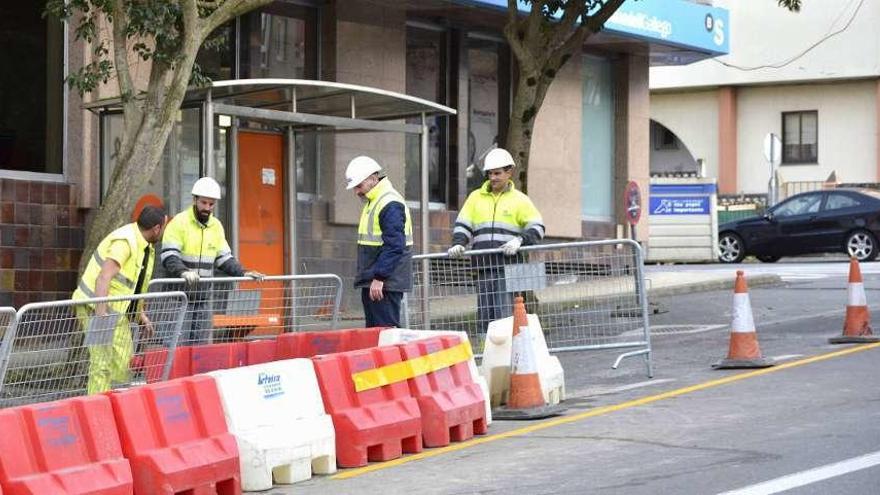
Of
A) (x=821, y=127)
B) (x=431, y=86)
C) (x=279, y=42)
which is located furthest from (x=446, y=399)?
(x=821, y=127)

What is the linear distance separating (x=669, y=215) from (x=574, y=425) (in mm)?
22654

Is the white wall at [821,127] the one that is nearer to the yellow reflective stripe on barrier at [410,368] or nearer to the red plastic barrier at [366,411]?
the yellow reflective stripe on barrier at [410,368]

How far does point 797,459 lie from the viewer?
8.65m

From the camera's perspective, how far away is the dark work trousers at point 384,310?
39.1 feet

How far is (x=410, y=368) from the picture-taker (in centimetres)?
1012

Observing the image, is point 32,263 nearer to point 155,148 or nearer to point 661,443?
point 155,148

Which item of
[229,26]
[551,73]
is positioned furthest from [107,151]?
[551,73]

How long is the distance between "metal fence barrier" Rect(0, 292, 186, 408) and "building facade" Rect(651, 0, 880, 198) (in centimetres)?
3831

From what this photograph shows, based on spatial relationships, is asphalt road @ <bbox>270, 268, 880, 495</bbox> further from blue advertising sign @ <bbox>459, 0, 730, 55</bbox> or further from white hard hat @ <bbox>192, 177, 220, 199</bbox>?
blue advertising sign @ <bbox>459, 0, 730, 55</bbox>

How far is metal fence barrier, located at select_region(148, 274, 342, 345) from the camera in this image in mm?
11555

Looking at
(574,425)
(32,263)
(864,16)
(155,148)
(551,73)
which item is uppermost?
(864,16)

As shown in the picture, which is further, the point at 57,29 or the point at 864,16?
the point at 864,16

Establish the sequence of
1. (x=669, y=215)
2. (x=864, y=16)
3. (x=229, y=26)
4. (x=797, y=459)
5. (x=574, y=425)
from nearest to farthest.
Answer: (x=797, y=459)
(x=574, y=425)
(x=229, y=26)
(x=669, y=215)
(x=864, y=16)

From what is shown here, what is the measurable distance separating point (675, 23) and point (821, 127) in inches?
973
